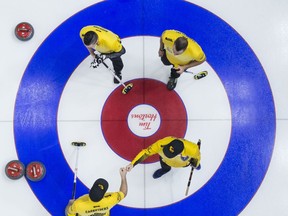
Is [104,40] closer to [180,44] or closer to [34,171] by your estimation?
[180,44]

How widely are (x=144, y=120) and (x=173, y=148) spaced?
4.60 feet

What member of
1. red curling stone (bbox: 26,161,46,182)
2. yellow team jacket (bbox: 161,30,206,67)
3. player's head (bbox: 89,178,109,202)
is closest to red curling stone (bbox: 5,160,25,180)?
red curling stone (bbox: 26,161,46,182)

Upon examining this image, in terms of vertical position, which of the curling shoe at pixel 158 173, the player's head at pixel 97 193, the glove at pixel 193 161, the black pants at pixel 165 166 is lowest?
the player's head at pixel 97 193

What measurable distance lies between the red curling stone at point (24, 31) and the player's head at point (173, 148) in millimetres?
3083

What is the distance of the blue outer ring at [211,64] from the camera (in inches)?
229

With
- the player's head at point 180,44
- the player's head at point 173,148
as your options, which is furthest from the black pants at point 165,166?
the player's head at point 180,44

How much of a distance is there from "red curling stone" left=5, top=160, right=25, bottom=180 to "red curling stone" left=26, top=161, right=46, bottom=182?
10 cm

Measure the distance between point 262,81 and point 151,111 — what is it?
6.14 ft

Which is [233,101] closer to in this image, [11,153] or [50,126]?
[50,126]

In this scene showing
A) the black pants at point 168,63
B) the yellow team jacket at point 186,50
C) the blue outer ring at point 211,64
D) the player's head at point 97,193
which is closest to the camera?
the player's head at point 97,193

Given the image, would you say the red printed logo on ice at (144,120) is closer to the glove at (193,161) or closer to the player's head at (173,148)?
the glove at (193,161)

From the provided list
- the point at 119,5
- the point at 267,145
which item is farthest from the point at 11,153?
the point at 267,145

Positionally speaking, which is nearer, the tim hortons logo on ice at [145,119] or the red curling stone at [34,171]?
the red curling stone at [34,171]

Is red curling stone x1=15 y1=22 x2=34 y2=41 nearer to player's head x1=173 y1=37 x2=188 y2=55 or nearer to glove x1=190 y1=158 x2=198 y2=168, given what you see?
player's head x1=173 y1=37 x2=188 y2=55
